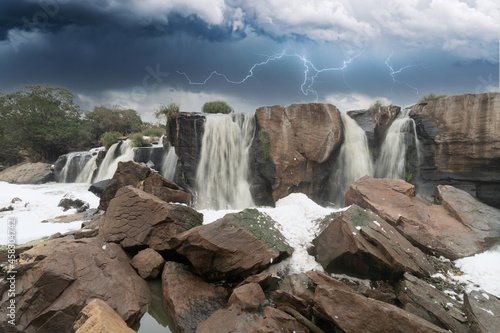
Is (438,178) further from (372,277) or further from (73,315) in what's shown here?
(73,315)

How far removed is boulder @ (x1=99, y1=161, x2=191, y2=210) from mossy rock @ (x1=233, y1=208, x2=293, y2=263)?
434cm

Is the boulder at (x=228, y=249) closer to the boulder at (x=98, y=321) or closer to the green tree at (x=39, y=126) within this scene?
the boulder at (x=98, y=321)

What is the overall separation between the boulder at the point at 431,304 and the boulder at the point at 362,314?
2.95 ft

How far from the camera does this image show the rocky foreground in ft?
10.8

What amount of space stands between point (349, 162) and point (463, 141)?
5.12 metres

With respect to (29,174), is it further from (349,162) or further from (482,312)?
(482,312)

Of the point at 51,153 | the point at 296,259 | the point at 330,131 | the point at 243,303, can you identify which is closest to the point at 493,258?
the point at 296,259

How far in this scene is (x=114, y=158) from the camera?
18.5 meters

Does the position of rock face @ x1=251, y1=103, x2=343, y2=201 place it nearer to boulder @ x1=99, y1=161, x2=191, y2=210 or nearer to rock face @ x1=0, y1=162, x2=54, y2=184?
boulder @ x1=99, y1=161, x2=191, y2=210

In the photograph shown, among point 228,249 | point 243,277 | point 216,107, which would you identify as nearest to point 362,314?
point 243,277

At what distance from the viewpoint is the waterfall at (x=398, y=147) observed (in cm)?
1183

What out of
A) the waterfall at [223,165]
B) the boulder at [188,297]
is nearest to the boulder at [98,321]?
the boulder at [188,297]

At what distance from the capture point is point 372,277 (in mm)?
4648

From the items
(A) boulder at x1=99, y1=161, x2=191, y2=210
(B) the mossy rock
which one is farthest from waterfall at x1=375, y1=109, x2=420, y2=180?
(A) boulder at x1=99, y1=161, x2=191, y2=210
